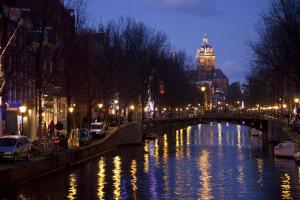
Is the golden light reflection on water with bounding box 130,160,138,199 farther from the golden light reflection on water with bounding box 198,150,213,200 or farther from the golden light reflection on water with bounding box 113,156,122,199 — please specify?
the golden light reflection on water with bounding box 198,150,213,200

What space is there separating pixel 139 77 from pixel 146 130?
33.3ft

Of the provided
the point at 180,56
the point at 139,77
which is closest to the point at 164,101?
the point at 180,56

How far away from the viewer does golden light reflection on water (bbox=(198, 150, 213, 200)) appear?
39.4m

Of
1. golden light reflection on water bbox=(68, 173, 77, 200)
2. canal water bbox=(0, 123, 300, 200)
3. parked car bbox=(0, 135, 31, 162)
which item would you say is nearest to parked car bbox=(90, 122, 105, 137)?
canal water bbox=(0, 123, 300, 200)

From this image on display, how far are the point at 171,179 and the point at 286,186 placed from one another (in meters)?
8.23

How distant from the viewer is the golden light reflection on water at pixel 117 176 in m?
39.8

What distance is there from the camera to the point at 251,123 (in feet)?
409

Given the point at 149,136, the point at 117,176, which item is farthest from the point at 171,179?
the point at 149,136

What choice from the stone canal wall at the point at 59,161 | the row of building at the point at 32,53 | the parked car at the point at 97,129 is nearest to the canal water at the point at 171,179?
the stone canal wall at the point at 59,161

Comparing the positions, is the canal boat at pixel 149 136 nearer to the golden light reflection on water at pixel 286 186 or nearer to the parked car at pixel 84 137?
the parked car at pixel 84 137

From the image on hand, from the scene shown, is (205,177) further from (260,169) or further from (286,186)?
(260,169)

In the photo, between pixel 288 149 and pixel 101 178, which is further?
pixel 288 149

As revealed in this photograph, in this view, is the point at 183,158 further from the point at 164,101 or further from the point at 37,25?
the point at 164,101

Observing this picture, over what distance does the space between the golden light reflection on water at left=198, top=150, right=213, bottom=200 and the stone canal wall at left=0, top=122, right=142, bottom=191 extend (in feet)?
33.6
